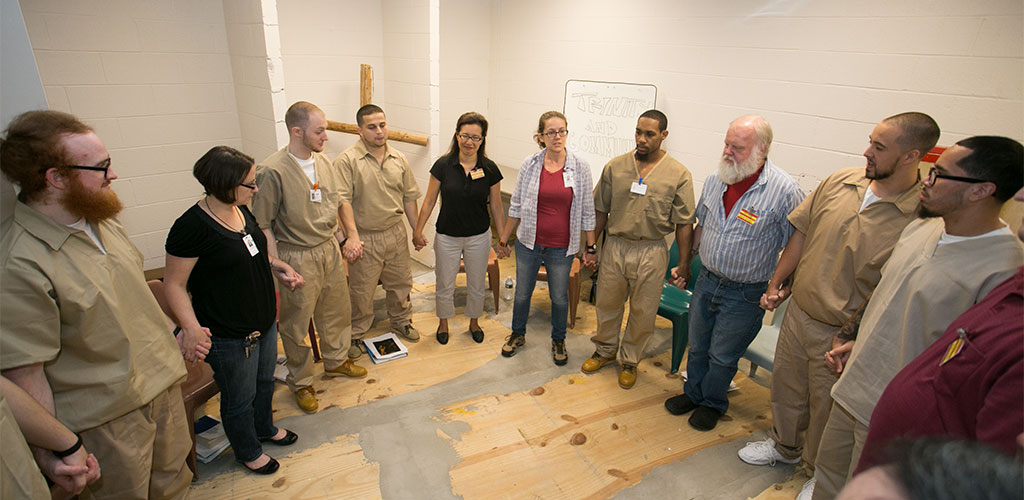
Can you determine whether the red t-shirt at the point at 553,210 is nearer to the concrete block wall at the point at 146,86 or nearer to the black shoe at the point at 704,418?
the black shoe at the point at 704,418

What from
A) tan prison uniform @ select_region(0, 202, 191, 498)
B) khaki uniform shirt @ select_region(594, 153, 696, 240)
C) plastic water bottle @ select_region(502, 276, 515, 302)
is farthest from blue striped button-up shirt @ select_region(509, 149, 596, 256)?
tan prison uniform @ select_region(0, 202, 191, 498)

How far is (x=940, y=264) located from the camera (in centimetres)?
140

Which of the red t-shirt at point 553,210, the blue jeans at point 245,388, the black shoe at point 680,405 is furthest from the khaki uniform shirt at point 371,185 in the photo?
the black shoe at point 680,405

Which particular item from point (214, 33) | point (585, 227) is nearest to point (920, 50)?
point (585, 227)

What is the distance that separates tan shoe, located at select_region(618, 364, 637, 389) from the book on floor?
1.42 metres

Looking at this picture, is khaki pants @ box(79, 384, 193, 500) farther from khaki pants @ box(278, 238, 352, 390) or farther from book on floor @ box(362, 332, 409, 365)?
book on floor @ box(362, 332, 409, 365)

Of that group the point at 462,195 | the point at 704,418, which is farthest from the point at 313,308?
the point at 704,418

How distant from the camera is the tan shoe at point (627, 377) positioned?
2879 millimetres

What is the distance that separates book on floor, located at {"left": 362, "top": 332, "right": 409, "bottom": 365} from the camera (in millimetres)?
3045

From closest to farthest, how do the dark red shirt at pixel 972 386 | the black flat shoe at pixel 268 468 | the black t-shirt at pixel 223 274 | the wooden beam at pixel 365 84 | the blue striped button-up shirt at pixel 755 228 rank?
the dark red shirt at pixel 972 386
the black t-shirt at pixel 223 274
the black flat shoe at pixel 268 468
the blue striped button-up shirt at pixel 755 228
the wooden beam at pixel 365 84

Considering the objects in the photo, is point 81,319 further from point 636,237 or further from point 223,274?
point 636,237

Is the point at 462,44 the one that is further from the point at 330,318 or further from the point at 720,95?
the point at 330,318

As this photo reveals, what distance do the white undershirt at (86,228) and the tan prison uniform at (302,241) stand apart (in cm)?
99

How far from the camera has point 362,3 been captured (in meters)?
4.01
